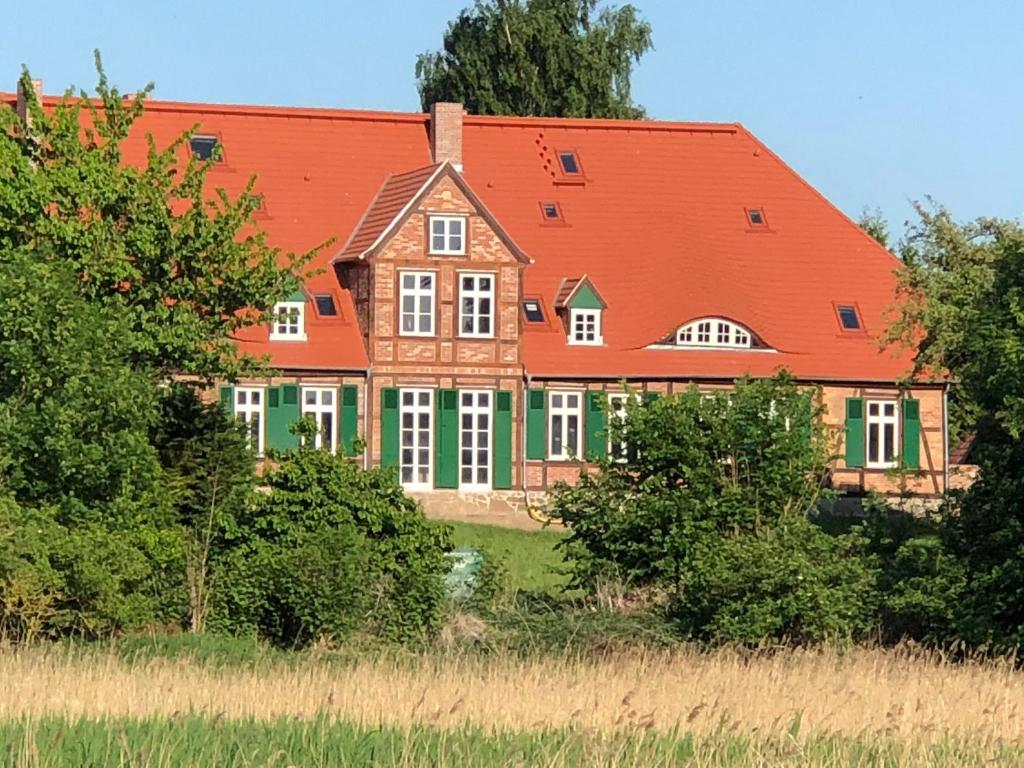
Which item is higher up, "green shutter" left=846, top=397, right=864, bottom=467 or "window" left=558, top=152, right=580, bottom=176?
"window" left=558, top=152, right=580, bottom=176

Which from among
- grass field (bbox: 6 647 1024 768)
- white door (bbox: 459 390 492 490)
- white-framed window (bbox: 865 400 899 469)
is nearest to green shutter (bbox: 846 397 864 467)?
white-framed window (bbox: 865 400 899 469)

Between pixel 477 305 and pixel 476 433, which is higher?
pixel 477 305

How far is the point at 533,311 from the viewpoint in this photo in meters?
46.4

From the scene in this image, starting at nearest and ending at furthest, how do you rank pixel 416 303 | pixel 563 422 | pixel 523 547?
1. pixel 523 547
2. pixel 416 303
3. pixel 563 422

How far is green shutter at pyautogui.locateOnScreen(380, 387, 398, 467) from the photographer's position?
146 ft

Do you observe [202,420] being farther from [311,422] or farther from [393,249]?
[393,249]

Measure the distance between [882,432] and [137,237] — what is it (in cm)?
2312

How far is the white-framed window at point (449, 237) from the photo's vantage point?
4472cm

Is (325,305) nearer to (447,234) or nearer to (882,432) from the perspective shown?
(447,234)

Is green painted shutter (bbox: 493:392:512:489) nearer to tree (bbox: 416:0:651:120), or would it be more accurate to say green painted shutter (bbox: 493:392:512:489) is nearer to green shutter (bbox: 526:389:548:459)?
green shutter (bbox: 526:389:548:459)

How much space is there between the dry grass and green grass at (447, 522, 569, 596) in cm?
902

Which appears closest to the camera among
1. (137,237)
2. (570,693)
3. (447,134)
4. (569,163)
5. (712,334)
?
(570,693)

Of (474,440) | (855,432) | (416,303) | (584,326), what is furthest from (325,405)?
(855,432)

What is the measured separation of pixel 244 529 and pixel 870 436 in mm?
24652
